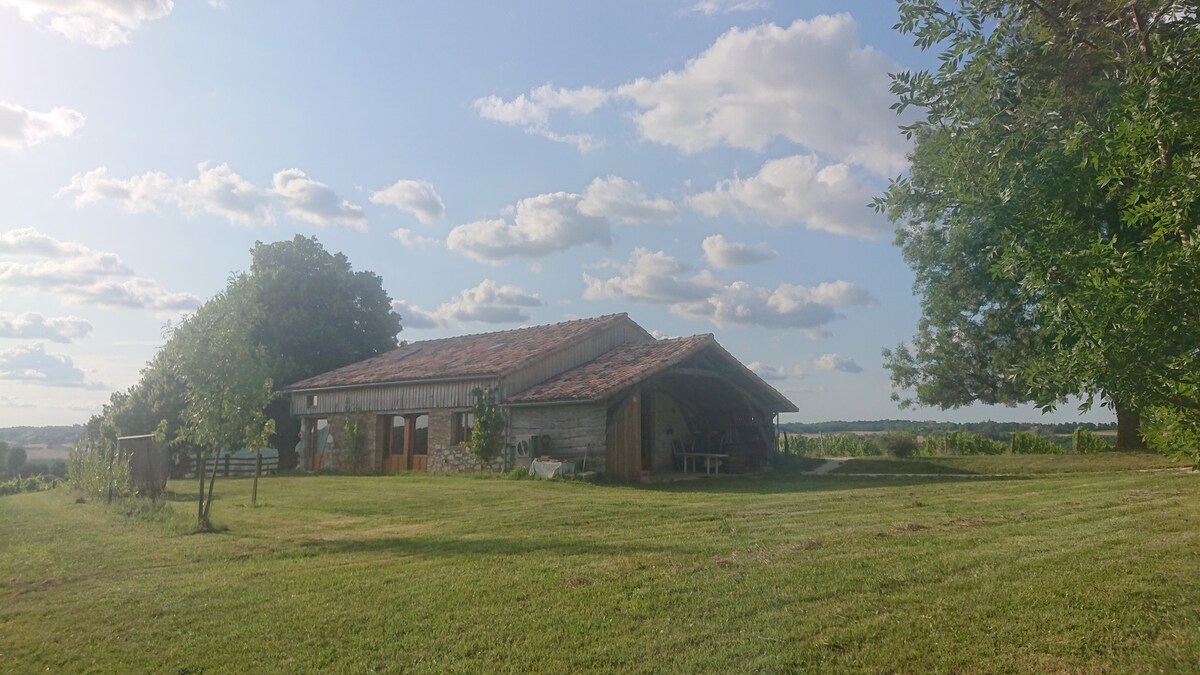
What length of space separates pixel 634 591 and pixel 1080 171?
5644 mm

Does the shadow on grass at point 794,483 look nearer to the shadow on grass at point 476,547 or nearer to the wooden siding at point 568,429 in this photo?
the wooden siding at point 568,429

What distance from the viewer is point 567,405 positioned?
74.9 ft

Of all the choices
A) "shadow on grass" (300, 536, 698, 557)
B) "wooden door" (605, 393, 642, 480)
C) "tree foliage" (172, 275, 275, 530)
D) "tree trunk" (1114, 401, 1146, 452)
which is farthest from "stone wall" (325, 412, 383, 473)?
"tree trunk" (1114, 401, 1146, 452)

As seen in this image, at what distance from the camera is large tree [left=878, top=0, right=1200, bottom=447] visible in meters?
6.09

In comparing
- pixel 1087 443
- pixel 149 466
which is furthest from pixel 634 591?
pixel 1087 443

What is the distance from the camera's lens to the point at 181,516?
14820 mm

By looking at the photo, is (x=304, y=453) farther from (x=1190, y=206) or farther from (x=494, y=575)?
(x=1190, y=206)

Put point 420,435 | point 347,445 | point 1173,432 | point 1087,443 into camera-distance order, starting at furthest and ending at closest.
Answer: point 347,445
point 1087,443
point 420,435
point 1173,432

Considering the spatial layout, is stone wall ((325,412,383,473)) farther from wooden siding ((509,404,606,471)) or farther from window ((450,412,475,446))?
wooden siding ((509,404,606,471))

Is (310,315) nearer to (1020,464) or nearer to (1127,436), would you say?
(1020,464)

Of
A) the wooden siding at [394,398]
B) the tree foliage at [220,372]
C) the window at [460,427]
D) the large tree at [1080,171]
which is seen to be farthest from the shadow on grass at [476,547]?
the window at [460,427]

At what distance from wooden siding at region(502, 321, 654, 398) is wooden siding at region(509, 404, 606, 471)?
3.15 feet

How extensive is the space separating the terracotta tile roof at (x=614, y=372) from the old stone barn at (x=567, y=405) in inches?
2.4

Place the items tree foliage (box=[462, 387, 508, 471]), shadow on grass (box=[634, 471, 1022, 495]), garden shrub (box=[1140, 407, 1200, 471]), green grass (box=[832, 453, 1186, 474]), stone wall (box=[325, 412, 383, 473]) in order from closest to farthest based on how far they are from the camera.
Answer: garden shrub (box=[1140, 407, 1200, 471]), shadow on grass (box=[634, 471, 1022, 495]), green grass (box=[832, 453, 1186, 474]), tree foliage (box=[462, 387, 508, 471]), stone wall (box=[325, 412, 383, 473])
